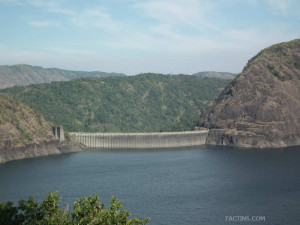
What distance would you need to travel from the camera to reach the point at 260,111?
595 ft

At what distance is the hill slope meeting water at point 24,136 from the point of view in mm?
148875

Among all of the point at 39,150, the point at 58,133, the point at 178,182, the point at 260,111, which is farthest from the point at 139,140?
the point at 178,182

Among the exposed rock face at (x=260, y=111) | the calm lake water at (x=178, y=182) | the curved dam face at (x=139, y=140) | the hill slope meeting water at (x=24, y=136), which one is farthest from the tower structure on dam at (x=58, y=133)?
the exposed rock face at (x=260, y=111)

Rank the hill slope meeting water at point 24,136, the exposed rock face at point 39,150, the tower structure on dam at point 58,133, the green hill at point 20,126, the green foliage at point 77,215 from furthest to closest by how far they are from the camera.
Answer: the tower structure on dam at point 58,133 < the green hill at point 20,126 < the hill slope meeting water at point 24,136 < the exposed rock face at point 39,150 < the green foliage at point 77,215

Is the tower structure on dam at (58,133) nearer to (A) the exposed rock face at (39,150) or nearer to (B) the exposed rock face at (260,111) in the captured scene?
Answer: (A) the exposed rock face at (39,150)

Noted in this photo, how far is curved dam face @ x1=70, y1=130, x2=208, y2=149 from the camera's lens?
611 ft

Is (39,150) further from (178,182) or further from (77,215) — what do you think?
(77,215)

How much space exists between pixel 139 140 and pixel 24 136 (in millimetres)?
48611

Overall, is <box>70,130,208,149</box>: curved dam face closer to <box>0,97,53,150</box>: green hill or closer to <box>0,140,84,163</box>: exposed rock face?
<box>0,140,84,163</box>: exposed rock face

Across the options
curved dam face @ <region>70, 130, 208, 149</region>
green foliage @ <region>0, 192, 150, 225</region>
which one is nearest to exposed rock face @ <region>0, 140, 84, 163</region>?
curved dam face @ <region>70, 130, 208, 149</region>

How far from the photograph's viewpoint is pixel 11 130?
154 m

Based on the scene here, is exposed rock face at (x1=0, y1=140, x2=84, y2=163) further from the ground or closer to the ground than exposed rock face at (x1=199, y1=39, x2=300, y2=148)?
closer to the ground

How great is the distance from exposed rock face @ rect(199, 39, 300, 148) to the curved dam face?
808cm

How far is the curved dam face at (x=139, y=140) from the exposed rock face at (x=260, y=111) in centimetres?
808
